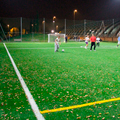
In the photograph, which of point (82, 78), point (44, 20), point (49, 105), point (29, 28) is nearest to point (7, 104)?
point (49, 105)

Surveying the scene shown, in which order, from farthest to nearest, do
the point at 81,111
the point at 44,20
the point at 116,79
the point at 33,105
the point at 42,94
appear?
1. the point at 44,20
2. the point at 116,79
3. the point at 42,94
4. the point at 33,105
5. the point at 81,111

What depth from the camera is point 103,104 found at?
4.14m

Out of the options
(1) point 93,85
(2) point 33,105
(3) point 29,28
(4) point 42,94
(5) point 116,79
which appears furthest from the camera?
(3) point 29,28

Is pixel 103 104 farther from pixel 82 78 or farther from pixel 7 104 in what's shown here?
pixel 82 78

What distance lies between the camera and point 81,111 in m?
3.75

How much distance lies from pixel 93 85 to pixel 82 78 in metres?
0.99

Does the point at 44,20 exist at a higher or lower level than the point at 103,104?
higher

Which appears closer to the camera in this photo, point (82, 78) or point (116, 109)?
point (116, 109)

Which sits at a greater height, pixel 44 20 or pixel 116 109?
pixel 44 20

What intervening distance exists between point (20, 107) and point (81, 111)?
1309 mm

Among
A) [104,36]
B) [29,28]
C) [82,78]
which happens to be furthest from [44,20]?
[82,78]

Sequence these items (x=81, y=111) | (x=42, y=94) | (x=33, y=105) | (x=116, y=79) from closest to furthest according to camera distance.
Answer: (x=81, y=111) → (x=33, y=105) → (x=42, y=94) → (x=116, y=79)

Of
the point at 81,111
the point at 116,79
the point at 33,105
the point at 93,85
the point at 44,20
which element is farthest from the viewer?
the point at 44,20

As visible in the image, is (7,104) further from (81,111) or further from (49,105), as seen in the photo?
(81,111)
